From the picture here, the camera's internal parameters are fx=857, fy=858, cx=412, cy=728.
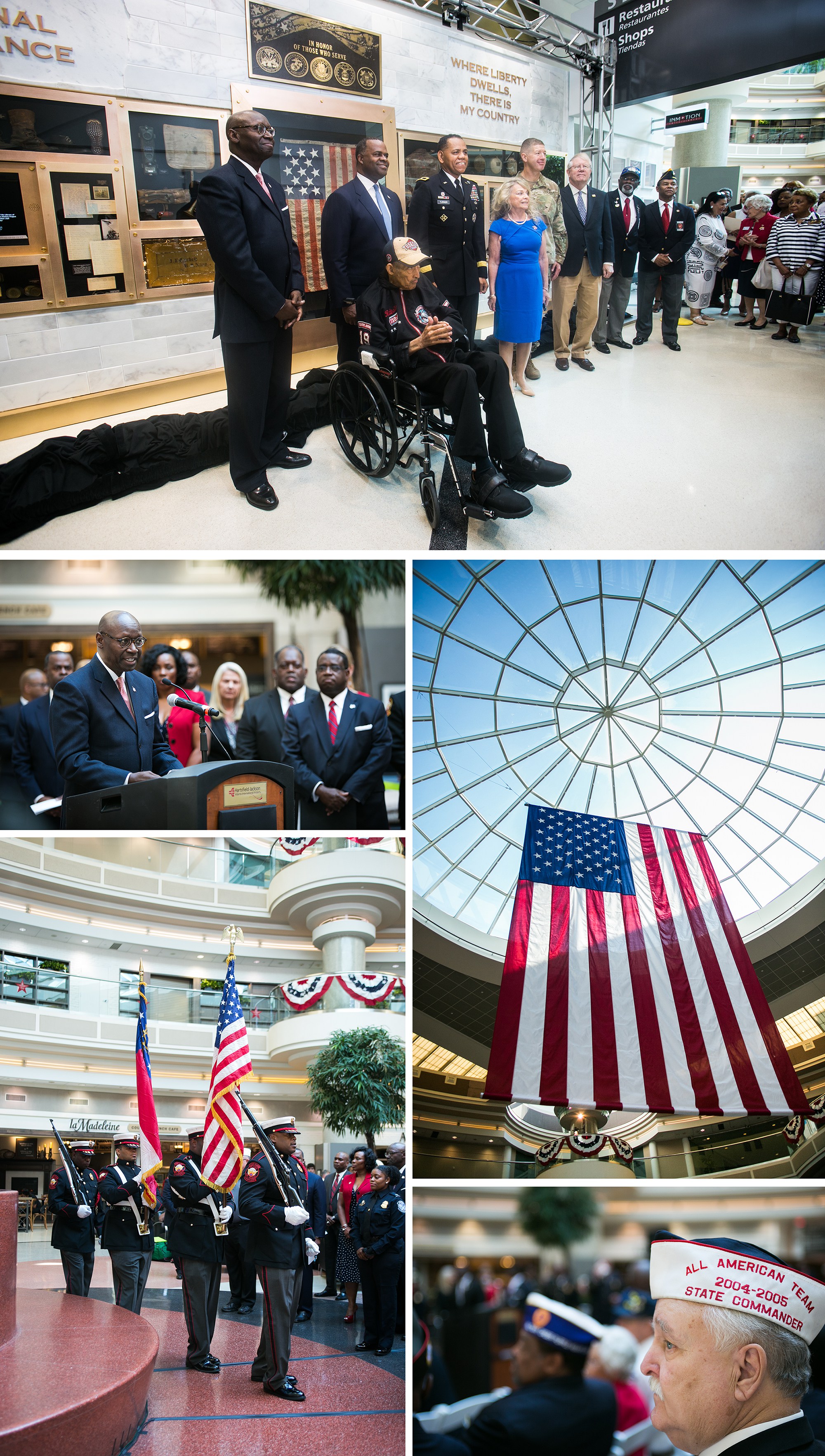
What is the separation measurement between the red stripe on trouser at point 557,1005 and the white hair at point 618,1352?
119cm

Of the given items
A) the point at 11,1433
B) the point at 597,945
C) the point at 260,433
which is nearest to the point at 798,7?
the point at 260,433

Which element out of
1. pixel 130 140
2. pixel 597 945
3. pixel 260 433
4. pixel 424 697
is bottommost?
pixel 597 945

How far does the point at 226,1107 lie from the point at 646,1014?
6.64ft

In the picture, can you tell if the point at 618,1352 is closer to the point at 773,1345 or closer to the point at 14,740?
the point at 773,1345

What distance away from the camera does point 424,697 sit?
474 centimetres

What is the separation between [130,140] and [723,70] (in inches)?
91.9

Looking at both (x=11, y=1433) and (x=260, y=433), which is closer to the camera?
(x=11, y=1433)

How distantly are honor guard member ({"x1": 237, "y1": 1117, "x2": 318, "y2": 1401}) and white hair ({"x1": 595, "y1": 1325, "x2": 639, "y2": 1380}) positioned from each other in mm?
1457

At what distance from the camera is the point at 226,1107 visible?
3588 mm

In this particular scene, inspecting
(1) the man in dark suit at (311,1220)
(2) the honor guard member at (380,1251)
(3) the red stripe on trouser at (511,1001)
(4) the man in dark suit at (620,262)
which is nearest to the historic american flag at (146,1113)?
(1) the man in dark suit at (311,1220)

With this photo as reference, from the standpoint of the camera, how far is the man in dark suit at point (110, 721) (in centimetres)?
317

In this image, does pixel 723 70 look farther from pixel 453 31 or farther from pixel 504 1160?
pixel 504 1160

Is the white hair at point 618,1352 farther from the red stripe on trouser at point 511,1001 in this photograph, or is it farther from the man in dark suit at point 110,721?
the man in dark suit at point 110,721

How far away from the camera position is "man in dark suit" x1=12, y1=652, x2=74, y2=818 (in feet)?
10.7
